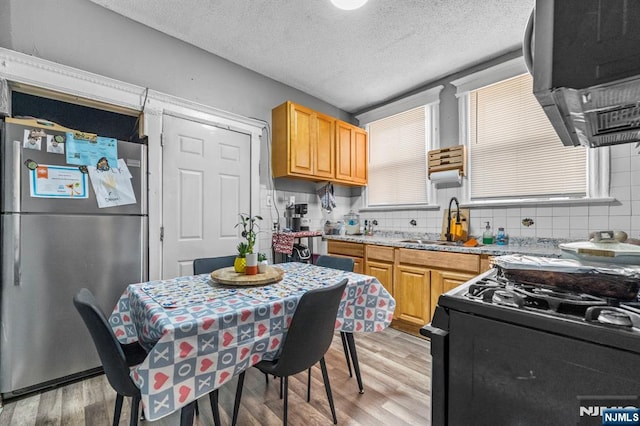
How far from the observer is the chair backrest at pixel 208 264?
2057mm

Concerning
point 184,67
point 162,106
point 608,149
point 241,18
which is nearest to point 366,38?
point 241,18

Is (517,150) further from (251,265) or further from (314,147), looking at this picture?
(251,265)

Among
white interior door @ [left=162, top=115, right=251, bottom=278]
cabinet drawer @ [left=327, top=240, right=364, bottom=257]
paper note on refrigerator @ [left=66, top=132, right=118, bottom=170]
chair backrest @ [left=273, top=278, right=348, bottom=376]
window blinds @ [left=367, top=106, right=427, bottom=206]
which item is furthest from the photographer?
window blinds @ [left=367, top=106, right=427, bottom=206]

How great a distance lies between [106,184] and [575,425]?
271cm

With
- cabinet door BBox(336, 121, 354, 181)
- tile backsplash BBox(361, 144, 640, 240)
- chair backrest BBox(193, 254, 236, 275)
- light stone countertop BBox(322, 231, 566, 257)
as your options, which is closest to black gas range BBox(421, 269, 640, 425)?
light stone countertop BBox(322, 231, 566, 257)

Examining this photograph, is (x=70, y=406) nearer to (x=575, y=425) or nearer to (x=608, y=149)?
(x=575, y=425)

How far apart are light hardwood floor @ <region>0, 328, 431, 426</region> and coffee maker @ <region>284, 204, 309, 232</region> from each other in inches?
63.0

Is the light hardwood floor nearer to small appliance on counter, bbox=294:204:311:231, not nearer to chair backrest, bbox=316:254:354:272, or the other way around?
chair backrest, bbox=316:254:354:272

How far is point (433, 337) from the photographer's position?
83 cm

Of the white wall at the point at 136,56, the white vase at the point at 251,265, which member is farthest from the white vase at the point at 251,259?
the white wall at the point at 136,56

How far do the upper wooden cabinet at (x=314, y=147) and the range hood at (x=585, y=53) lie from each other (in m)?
2.63

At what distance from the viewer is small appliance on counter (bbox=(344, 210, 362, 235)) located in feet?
13.2

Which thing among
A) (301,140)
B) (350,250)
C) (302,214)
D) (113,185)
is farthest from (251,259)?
(301,140)

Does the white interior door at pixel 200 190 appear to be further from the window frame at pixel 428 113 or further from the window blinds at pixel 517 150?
the window blinds at pixel 517 150
